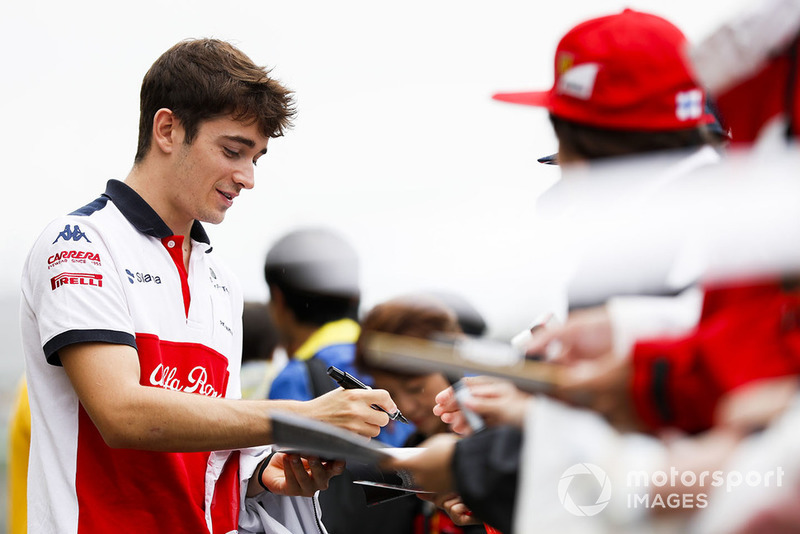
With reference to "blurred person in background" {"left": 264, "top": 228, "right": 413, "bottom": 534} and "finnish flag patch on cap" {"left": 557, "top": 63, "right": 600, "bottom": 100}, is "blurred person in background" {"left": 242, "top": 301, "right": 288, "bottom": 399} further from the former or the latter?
"finnish flag patch on cap" {"left": 557, "top": 63, "right": 600, "bottom": 100}

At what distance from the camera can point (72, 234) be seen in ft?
6.32

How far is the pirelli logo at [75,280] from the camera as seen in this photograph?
1.87 metres

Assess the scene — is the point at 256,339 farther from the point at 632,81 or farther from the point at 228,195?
the point at 632,81

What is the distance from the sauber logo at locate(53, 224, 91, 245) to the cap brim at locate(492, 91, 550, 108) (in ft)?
3.24

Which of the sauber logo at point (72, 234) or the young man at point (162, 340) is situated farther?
the sauber logo at point (72, 234)

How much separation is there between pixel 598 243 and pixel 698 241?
0.45 ft

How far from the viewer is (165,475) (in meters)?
1.96

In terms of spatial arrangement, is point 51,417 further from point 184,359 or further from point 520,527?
point 520,527

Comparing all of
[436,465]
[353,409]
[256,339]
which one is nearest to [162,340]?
[353,409]

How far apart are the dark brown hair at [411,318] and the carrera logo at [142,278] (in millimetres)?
555

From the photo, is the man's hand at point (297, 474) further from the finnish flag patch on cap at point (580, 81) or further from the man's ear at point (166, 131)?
the finnish flag patch on cap at point (580, 81)

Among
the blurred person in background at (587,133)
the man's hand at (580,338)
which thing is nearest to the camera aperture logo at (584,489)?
the blurred person in background at (587,133)

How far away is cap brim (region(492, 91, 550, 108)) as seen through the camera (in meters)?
1.40

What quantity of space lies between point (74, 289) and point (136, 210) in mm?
294
